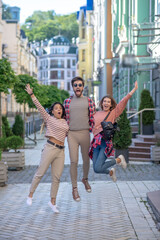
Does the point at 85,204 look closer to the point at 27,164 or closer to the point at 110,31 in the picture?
the point at 27,164

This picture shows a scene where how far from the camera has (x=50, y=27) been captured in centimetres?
15600

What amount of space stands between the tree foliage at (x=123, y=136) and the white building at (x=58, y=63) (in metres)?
122

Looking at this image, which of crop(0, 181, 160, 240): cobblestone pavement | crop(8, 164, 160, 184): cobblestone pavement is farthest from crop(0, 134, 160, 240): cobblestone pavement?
crop(8, 164, 160, 184): cobblestone pavement

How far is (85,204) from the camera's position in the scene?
9086 mm

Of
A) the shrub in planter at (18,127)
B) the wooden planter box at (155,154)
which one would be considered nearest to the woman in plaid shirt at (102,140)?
the wooden planter box at (155,154)

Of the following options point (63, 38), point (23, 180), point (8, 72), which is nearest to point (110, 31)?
point (8, 72)

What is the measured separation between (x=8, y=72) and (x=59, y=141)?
10.9 m

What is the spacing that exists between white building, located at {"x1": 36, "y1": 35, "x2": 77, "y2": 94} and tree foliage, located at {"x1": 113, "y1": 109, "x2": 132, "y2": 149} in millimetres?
122270

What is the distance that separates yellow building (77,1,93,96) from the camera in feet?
266

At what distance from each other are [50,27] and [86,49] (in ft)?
240

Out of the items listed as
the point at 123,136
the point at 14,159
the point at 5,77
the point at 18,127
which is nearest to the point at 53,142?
the point at 14,159

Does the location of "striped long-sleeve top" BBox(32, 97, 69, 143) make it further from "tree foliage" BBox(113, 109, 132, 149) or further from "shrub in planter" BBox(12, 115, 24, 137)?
"shrub in planter" BBox(12, 115, 24, 137)

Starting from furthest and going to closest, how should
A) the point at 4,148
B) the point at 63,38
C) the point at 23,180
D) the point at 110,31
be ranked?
the point at 63,38
the point at 110,31
the point at 4,148
the point at 23,180

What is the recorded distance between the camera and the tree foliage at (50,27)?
15300 centimetres
